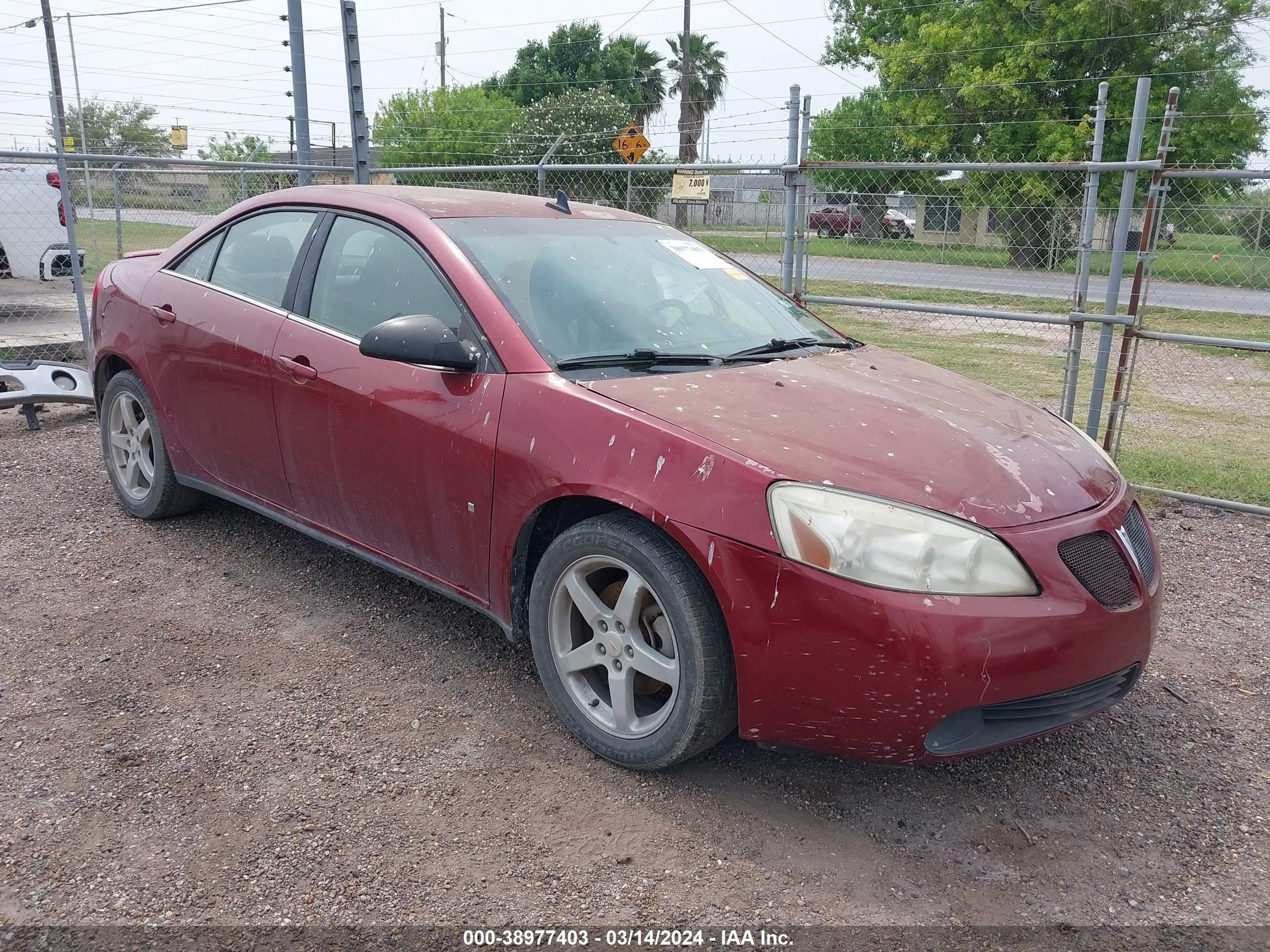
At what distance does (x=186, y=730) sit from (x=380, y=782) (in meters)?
0.72

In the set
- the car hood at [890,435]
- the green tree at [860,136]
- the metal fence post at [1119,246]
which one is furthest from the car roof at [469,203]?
the green tree at [860,136]

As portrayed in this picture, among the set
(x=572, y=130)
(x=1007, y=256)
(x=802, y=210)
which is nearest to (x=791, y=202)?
(x=802, y=210)

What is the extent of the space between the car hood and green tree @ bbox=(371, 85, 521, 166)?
3298cm

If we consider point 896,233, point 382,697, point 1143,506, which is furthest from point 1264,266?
point 382,697

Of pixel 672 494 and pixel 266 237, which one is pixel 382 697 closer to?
pixel 672 494

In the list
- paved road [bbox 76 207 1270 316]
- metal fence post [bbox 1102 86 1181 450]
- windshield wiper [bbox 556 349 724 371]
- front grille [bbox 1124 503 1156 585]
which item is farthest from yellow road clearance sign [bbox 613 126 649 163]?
front grille [bbox 1124 503 1156 585]

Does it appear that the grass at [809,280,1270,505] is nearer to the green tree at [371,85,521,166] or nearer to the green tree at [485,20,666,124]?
the green tree at [371,85,521,166]

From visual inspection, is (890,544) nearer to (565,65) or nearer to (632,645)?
Answer: (632,645)

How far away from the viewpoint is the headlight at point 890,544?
98.5 inches

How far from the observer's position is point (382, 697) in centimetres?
342

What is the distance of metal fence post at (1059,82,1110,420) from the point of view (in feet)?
19.1

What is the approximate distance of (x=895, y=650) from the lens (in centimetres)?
246

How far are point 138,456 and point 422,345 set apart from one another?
253 centimetres

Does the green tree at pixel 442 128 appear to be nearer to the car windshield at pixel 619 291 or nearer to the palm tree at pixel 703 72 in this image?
the palm tree at pixel 703 72
